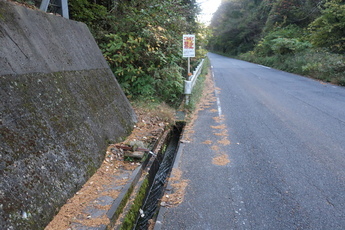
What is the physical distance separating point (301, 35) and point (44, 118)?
91.8 feet

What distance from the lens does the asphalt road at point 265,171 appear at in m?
3.09

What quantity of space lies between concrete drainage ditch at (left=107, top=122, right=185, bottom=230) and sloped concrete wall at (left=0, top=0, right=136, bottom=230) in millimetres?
663

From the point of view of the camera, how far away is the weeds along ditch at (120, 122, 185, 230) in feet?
11.2

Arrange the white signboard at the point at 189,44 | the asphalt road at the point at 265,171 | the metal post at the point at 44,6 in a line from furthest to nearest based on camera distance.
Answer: the white signboard at the point at 189,44
the metal post at the point at 44,6
the asphalt road at the point at 265,171

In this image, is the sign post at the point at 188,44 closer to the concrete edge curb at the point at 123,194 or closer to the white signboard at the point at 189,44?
the white signboard at the point at 189,44

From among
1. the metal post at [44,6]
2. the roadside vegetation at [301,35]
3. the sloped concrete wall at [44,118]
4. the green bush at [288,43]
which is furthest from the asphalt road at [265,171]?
the green bush at [288,43]

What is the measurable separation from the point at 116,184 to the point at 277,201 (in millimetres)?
2369

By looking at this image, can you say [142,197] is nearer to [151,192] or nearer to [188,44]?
[151,192]

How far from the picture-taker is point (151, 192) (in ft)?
14.1

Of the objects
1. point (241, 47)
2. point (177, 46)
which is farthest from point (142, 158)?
point (241, 47)

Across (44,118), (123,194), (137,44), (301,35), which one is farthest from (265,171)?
(301,35)

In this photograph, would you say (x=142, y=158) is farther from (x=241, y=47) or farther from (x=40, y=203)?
(x=241, y=47)

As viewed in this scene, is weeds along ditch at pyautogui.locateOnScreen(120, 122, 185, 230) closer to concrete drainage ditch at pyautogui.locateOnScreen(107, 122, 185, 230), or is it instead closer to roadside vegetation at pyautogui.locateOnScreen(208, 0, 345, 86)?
concrete drainage ditch at pyautogui.locateOnScreen(107, 122, 185, 230)

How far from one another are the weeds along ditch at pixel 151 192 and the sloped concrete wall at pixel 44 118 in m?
0.85
